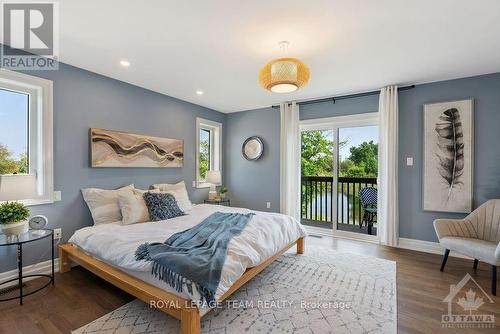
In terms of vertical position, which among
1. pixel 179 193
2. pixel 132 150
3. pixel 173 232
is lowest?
pixel 173 232

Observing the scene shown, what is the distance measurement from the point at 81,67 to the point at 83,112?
1.87 feet

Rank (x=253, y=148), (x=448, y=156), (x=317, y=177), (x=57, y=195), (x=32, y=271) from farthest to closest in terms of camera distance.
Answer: (x=253, y=148) < (x=317, y=177) < (x=448, y=156) < (x=57, y=195) < (x=32, y=271)

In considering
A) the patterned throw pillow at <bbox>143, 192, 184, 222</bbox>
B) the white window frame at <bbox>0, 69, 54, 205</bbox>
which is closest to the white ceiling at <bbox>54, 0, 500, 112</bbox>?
the white window frame at <bbox>0, 69, 54, 205</bbox>

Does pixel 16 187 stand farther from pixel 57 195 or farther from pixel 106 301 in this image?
pixel 106 301

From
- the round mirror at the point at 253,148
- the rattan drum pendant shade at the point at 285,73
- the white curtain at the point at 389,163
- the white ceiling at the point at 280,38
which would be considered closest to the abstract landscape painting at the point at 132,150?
the white ceiling at the point at 280,38

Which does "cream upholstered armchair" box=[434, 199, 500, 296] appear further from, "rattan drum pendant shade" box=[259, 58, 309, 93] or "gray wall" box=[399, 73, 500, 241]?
"rattan drum pendant shade" box=[259, 58, 309, 93]

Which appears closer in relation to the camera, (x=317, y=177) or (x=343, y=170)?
(x=343, y=170)

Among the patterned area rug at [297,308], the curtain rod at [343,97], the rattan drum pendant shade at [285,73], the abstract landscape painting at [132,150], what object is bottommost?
the patterned area rug at [297,308]

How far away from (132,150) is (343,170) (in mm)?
3655

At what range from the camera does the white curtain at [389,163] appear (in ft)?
12.0

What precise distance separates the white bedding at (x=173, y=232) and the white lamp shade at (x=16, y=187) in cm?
68
